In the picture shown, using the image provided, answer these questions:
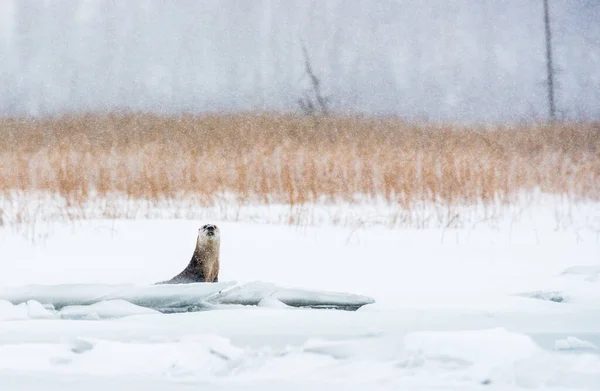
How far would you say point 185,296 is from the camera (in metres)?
2.64

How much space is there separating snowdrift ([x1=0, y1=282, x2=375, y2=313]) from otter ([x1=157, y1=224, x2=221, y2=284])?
13 centimetres

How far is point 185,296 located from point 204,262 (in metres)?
0.32

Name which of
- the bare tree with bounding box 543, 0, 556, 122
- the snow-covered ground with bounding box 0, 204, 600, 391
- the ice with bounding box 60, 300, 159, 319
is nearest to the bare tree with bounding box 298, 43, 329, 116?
the snow-covered ground with bounding box 0, 204, 600, 391

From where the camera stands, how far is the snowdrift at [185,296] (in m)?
2.62

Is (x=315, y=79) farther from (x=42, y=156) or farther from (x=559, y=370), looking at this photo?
(x=559, y=370)

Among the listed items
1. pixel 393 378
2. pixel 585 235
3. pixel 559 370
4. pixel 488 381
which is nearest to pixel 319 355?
pixel 393 378

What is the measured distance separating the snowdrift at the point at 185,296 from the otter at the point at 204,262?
0.41 ft

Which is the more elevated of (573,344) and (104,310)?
(104,310)

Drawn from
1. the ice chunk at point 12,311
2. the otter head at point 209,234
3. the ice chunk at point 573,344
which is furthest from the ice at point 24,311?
the ice chunk at point 573,344

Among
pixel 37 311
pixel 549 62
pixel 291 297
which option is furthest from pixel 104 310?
pixel 549 62

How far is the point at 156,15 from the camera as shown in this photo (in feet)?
16.3

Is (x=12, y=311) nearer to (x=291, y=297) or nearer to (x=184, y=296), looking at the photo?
(x=184, y=296)

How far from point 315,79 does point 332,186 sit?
77 centimetres

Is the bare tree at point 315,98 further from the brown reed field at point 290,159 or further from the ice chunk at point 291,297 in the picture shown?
the ice chunk at point 291,297
